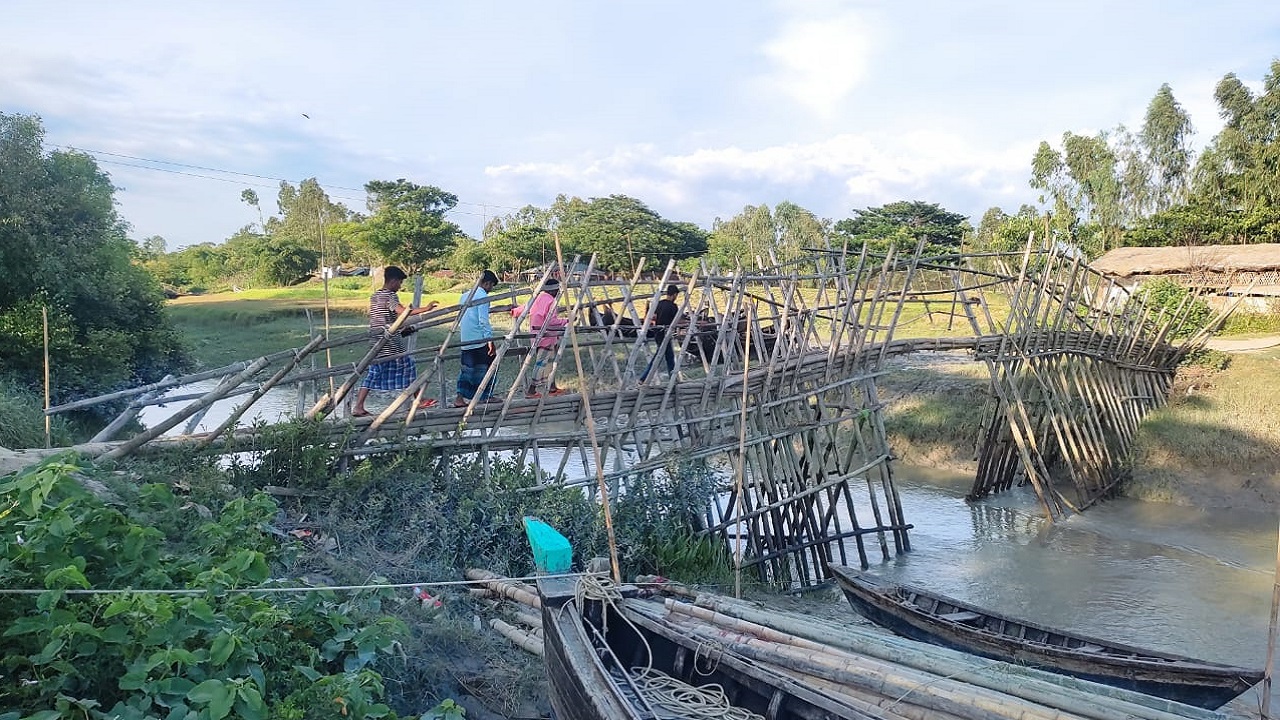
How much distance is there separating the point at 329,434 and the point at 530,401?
180 centimetres

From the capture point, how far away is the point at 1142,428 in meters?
14.9

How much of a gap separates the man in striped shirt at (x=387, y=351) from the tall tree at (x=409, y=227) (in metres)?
30.6

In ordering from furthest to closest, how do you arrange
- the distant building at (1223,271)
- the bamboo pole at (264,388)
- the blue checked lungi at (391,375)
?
the distant building at (1223,271) → the blue checked lungi at (391,375) → the bamboo pole at (264,388)

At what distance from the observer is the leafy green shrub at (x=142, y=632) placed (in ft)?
11.2

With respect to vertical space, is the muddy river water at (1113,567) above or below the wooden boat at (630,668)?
below

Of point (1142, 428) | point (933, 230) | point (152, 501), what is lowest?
point (1142, 428)

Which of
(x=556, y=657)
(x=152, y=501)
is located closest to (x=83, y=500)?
(x=152, y=501)

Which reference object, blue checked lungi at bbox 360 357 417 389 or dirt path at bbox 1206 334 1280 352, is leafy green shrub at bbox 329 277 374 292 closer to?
dirt path at bbox 1206 334 1280 352

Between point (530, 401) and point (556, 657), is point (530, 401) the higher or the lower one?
the higher one

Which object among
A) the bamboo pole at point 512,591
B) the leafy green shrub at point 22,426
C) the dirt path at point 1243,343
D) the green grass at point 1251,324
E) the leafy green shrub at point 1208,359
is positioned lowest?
the bamboo pole at point 512,591

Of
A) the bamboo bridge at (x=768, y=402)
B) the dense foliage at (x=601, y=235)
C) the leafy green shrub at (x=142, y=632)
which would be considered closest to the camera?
the leafy green shrub at (x=142, y=632)

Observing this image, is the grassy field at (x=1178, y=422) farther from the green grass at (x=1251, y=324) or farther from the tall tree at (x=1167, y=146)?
the tall tree at (x=1167, y=146)

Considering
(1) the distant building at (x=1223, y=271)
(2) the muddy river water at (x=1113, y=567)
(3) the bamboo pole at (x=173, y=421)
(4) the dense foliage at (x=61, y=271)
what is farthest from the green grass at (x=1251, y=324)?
(4) the dense foliage at (x=61, y=271)

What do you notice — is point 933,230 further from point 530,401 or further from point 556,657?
point 556,657
